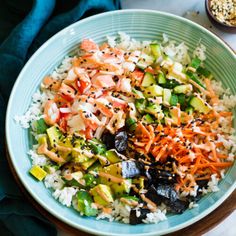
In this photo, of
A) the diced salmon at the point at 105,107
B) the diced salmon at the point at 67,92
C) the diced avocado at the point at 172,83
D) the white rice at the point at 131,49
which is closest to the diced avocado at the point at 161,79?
the diced avocado at the point at 172,83

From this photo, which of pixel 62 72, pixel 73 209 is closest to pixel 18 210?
pixel 73 209

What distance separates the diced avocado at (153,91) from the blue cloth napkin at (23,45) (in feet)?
1.58

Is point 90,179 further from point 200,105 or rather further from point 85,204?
point 200,105

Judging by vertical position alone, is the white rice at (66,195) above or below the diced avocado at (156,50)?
below

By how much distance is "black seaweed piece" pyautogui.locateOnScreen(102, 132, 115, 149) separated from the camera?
213 cm

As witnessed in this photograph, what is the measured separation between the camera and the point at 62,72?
2.35 metres

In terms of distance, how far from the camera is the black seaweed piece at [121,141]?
210 cm

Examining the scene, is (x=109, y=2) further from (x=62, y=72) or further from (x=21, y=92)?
(x=21, y=92)

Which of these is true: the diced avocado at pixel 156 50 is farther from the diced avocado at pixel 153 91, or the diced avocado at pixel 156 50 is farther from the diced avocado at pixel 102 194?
the diced avocado at pixel 102 194

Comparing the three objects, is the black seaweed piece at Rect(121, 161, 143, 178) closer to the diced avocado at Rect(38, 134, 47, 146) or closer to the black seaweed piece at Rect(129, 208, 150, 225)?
the black seaweed piece at Rect(129, 208, 150, 225)

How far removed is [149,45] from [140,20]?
0.12 metres

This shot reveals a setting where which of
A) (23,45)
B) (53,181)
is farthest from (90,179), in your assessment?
(23,45)

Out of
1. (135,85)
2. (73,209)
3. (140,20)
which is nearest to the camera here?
(73,209)

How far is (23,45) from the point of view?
7.88 ft
